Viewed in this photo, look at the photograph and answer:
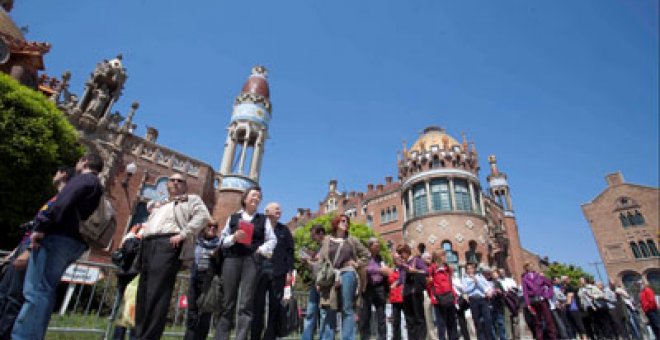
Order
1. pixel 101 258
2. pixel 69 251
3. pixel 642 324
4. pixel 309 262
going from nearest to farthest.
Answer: pixel 69 251, pixel 309 262, pixel 642 324, pixel 101 258

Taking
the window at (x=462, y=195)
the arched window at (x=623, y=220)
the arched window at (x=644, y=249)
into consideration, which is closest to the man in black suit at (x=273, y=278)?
the window at (x=462, y=195)

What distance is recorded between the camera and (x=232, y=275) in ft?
13.5

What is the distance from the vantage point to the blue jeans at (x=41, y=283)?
3174 mm

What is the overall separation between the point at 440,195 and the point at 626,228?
3609 centimetres

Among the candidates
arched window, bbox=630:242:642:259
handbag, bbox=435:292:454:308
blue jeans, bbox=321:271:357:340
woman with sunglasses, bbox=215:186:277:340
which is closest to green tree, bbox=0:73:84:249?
woman with sunglasses, bbox=215:186:277:340

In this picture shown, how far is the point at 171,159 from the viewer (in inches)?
750

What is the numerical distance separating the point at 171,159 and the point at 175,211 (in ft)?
55.1

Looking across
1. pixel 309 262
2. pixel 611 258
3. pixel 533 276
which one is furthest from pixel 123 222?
pixel 611 258

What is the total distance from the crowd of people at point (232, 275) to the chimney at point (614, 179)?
54031 mm

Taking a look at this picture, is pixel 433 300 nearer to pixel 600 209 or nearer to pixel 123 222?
pixel 123 222

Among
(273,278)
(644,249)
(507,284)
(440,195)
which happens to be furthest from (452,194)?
(644,249)

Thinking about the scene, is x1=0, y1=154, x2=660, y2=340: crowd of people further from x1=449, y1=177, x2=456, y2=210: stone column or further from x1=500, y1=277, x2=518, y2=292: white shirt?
x1=449, y1=177, x2=456, y2=210: stone column

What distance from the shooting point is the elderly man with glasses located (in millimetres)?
3545

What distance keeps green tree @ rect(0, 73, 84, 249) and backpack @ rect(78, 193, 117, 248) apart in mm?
11727
